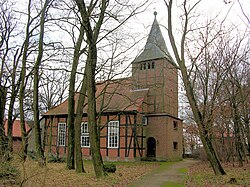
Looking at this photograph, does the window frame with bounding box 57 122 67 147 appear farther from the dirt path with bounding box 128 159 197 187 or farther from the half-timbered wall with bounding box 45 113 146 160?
the dirt path with bounding box 128 159 197 187

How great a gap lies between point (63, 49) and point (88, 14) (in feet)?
6.33

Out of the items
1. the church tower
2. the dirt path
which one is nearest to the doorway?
the church tower

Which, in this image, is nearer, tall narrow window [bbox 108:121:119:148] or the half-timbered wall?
the half-timbered wall

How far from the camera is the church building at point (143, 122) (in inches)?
1027

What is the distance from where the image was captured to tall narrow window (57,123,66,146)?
30.3 m

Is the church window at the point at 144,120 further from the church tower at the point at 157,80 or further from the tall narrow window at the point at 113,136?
the tall narrow window at the point at 113,136

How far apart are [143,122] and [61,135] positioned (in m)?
9.06

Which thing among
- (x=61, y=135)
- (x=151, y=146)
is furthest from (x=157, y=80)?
(x=61, y=135)

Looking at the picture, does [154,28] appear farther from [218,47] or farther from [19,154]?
[19,154]

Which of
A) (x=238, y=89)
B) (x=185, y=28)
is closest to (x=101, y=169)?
(x=185, y=28)

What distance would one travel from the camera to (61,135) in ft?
100

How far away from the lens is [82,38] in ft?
50.5

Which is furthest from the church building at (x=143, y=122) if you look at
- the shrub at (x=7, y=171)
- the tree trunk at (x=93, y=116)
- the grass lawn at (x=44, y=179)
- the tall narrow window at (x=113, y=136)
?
the shrub at (x=7, y=171)

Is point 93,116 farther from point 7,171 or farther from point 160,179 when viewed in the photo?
point 7,171
